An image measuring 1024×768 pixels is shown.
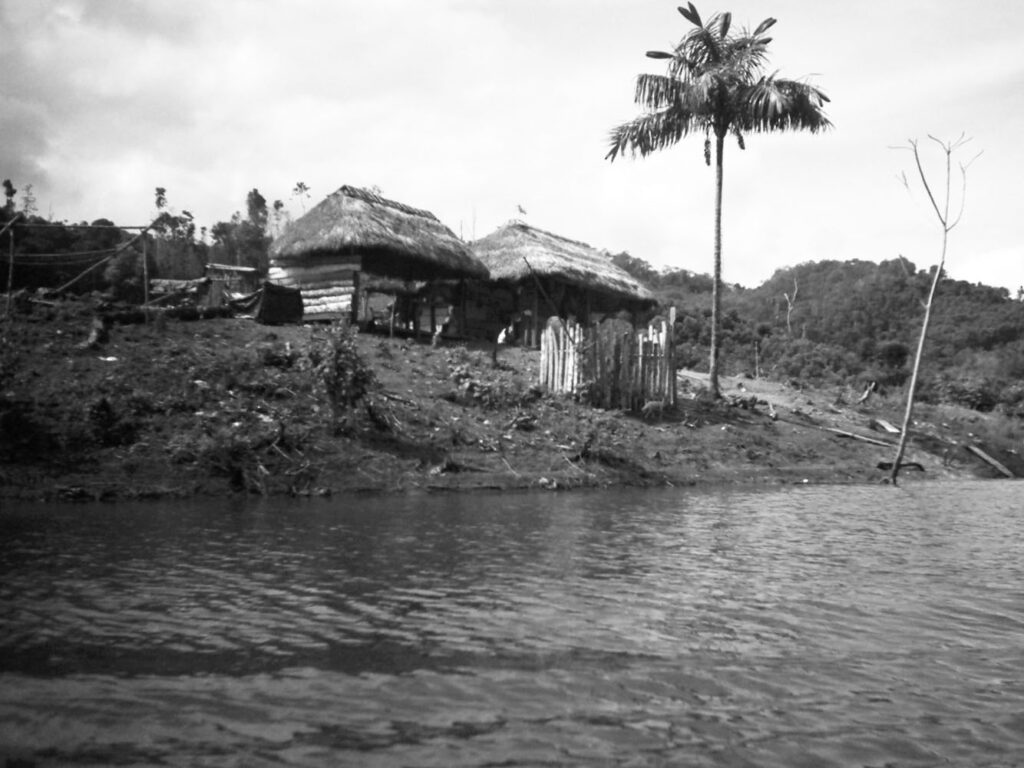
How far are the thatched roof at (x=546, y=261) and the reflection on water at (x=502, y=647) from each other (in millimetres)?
18519

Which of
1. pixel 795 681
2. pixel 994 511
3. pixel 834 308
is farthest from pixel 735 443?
pixel 834 308

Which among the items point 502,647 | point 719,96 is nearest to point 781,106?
point 719,96

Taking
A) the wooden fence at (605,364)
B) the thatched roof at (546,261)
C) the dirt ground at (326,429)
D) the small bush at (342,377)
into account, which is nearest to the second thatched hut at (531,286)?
the thatched roof at (546,261)

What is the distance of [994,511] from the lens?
12.1 m

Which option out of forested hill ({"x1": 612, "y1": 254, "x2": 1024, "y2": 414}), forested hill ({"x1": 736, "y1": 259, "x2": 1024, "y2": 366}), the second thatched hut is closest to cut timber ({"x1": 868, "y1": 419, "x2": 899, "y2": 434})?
forested hill ({"x1": 612, "y1": 254, "x2": 1024, "y2": 414})

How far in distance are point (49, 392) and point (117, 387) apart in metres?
0.97

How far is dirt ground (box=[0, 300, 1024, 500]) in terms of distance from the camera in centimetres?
1234

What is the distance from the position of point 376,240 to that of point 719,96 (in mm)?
9212

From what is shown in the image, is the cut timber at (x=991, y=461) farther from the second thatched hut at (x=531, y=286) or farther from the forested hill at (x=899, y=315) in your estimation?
the forested hill at (x=899, y=315)

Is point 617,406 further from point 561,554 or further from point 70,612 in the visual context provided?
point 70,612

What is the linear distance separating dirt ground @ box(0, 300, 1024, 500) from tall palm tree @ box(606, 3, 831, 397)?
12.9 feet

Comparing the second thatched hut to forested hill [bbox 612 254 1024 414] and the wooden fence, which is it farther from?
the wooden fence

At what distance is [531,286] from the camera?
27984 millimetres

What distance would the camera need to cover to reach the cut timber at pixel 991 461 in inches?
764
